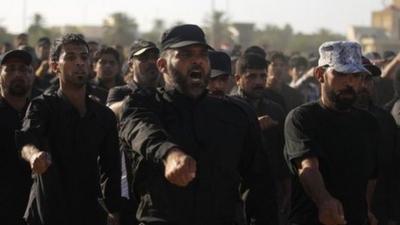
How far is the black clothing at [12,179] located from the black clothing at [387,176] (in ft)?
8.19

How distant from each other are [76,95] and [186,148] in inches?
70.0

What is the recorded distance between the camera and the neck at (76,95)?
234 inches

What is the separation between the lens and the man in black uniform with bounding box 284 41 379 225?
→ 5105 millimetres

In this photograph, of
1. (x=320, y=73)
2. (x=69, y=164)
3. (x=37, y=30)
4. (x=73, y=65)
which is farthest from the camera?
(x=37, y=30)

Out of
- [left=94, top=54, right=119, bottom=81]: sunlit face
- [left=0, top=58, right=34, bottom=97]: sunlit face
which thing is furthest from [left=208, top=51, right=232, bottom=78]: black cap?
[left=94, top=54, right=119, bottom=81]: sunlit face

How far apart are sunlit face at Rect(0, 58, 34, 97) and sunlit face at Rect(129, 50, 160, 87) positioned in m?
1.02

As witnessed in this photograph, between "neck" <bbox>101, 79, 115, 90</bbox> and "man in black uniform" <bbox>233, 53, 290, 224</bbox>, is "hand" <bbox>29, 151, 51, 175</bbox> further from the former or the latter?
"neck" <bbox>101, 79, 115, 90</bbox>

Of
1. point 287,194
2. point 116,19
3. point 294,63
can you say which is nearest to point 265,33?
point 116,19

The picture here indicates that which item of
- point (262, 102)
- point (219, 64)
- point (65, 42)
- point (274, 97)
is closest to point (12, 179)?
point (65, 42)

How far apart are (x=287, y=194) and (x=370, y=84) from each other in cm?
136

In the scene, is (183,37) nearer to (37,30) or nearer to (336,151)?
(336,151)

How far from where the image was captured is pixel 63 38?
6.32m

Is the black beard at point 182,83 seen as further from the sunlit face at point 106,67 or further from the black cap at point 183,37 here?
the sunlit face at point 106,67

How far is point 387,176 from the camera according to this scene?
22.6ft
